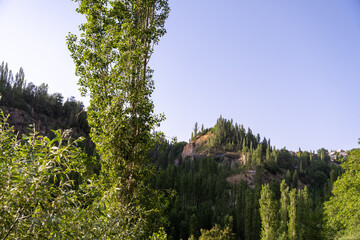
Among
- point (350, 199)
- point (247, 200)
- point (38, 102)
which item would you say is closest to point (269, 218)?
point (350, 199)

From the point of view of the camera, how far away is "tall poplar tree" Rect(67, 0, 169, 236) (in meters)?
8.59

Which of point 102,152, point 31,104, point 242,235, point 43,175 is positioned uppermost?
point 31,104

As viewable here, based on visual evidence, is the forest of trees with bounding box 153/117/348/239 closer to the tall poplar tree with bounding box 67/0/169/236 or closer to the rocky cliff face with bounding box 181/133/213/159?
the tall poplar tree with bounding box 67/0/169/236

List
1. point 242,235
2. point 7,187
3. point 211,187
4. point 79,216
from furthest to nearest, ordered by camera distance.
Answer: point 211,187 < point 242,235 < point 79,216 < point 7,187

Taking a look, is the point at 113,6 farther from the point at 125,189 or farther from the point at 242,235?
the point at 242,235

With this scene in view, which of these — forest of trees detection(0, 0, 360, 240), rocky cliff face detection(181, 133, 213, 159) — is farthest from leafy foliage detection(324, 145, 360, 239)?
rocky cliff face detection(181, 133, 213, 159)

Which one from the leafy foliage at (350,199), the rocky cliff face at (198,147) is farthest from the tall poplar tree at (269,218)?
the rocky cliff face at (198,147)

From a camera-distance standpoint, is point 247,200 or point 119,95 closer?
point 119,95

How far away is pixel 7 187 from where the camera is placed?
323 cm

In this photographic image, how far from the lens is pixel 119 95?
905 cm

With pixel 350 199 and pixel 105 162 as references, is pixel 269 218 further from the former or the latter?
pixel 105 162

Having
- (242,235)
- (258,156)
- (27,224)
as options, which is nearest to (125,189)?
(27,224)

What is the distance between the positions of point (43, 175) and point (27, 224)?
73 cm

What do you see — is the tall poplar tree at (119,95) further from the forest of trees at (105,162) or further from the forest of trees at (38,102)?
the forest of trees at (38,102)
